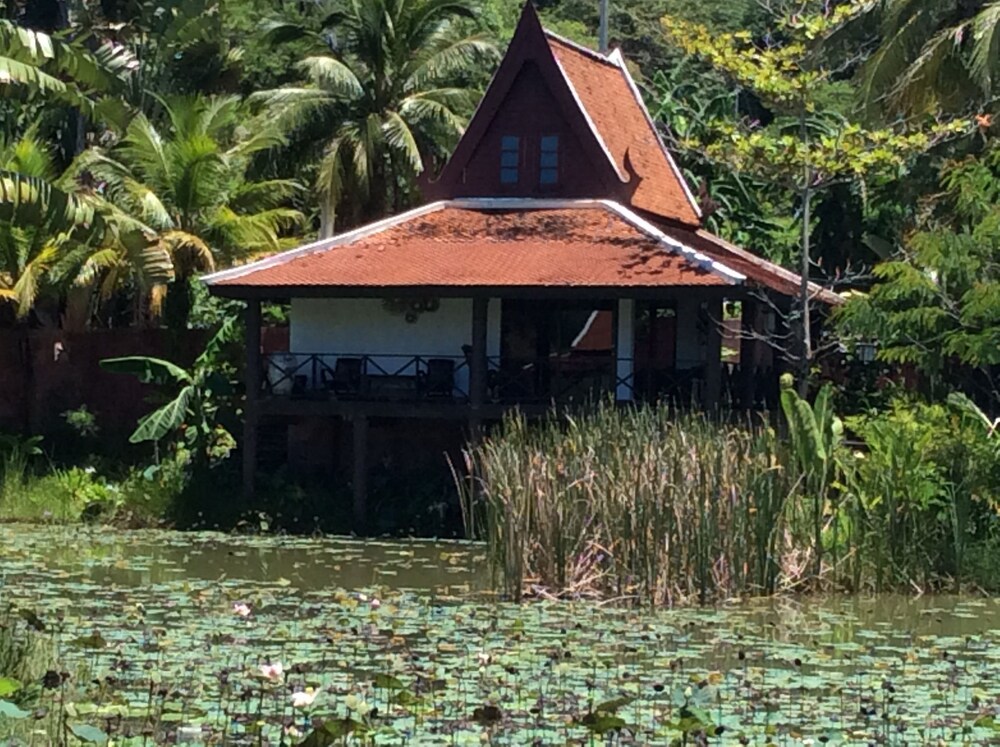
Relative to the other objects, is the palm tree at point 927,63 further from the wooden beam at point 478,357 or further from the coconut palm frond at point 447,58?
the coconut palm frond at point 447,58

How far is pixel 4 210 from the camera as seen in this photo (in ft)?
52.9

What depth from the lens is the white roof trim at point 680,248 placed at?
74.2ft

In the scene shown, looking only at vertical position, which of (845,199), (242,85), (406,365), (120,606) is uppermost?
(242,85)

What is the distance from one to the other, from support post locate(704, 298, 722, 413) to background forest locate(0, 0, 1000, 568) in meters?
1.22

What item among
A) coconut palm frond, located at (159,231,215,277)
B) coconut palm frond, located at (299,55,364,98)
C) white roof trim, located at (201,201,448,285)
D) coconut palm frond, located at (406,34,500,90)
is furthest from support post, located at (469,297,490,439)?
coconut palm frond, located at (406,34,500,90)

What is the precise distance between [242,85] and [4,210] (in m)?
21.7

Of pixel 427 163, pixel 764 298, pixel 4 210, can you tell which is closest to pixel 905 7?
pixel 764 298

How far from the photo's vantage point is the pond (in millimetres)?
9602

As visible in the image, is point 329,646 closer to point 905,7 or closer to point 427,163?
point 905,7

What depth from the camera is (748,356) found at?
2688 centimetres

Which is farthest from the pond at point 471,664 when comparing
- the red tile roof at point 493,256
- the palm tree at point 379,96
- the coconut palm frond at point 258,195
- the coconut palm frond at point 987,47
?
the palm tree at point 379,96

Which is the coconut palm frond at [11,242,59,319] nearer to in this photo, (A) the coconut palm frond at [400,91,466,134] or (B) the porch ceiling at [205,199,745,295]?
(B) the porch ceiling at [205,199,745,295]

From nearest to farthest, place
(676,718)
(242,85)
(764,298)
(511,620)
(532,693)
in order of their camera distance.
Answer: (676,718) → (532,693) → (511,620) → (764,298) → (242,85)

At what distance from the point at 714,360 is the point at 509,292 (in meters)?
2.63
